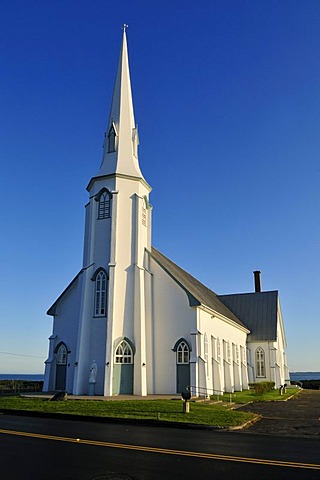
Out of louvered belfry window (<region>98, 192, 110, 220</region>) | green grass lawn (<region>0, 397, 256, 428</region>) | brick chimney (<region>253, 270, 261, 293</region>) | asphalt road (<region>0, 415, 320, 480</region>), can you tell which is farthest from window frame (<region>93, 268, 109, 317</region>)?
brick chimney (<region>253, 270, 261, 293</region>)

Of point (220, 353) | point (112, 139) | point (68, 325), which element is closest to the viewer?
point (68, 325)

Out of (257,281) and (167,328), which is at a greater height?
(257,281)

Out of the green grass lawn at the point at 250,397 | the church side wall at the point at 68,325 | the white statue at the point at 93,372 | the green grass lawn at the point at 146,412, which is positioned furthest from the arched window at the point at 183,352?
the green grass lawn at the point at 146,412

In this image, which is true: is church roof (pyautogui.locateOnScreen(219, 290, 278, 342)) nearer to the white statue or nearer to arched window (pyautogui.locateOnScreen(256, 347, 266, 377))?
arched window (pyautogui.locateOnScreen(256, 347, 266, 377))

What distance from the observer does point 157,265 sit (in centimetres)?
3084

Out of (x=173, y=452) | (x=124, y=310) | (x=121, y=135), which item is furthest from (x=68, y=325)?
(x=173, y=452)

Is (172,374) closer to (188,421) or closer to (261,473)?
(188,421)

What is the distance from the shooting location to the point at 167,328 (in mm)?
29578

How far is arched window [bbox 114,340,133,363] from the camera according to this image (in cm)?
2839

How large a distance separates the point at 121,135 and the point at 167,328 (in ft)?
48.0

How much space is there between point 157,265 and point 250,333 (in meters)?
21.1

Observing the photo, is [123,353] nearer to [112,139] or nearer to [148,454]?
[112,139]

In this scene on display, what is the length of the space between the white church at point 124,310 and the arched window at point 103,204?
0.24 ft

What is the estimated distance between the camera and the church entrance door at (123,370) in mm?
27953
